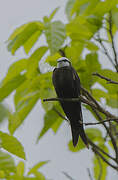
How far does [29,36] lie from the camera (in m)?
1.70

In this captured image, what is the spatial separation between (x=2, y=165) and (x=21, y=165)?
57cm

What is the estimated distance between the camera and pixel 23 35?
1672 mm

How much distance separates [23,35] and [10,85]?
0.90ft

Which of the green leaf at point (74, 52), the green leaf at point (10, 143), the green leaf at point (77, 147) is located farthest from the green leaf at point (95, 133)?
the green leaf at point (10, 143)

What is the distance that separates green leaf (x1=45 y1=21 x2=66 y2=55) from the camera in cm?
156

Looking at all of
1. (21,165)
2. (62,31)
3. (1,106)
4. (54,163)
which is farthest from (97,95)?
(54,163)

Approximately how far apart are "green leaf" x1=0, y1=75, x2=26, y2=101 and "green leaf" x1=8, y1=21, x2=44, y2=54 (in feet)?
0.54

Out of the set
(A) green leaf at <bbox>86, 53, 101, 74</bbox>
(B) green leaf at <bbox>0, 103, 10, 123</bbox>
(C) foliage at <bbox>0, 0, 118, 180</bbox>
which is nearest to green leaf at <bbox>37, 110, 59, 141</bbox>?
(C) foliage at <bbox>0, 0, 118, 180</bbox>

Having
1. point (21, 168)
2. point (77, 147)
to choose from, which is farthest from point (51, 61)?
point (21, 168)

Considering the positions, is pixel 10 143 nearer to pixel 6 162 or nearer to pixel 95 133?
pixel 6 162

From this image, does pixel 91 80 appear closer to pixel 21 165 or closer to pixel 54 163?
pixel 21 165

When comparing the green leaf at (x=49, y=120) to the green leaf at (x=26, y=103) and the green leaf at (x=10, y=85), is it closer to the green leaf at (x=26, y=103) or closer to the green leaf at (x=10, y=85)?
the green leaf at (x=26, y=103)

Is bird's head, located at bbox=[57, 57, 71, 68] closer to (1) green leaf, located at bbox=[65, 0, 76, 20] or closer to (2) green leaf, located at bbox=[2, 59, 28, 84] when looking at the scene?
(2) green leaf, located at bbox=[2, 59, 28, 84]

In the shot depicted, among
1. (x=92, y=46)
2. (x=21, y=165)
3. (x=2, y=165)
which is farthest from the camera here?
(x=21, y=165)
